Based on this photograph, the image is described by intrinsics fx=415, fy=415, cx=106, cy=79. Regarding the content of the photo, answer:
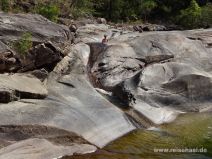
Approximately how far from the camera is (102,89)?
24.0 meters

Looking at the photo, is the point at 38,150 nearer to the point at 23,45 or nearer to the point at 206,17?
the point at 23,45

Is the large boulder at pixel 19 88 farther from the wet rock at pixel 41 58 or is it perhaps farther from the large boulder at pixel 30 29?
the large boulder at pixel 30 29

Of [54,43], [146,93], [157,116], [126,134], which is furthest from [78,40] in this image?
[126,134]

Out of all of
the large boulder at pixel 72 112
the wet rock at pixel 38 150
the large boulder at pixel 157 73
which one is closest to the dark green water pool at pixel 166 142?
the wet rock at pixel 38 150

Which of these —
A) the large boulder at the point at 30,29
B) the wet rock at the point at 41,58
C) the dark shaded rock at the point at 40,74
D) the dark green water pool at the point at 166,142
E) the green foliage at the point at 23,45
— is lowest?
the dark green water pool at the point at 166,142

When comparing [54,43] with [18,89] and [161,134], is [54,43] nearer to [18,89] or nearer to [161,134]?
[18,89]

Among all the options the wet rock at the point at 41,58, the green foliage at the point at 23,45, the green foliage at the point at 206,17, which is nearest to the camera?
the green foliage at the point at 23,45

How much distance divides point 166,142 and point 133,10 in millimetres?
44420

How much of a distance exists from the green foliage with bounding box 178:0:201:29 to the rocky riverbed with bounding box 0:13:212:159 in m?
22.4

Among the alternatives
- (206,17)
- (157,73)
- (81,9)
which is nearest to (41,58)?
(157,73)

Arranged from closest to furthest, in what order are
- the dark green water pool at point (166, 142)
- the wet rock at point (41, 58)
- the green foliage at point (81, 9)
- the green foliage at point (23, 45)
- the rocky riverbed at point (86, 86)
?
the rocky riverbed at point (86, 86), the dark green water pool at point (166, 142), the green foliage at point (23, 45), the wet rock at point (41, 58), the green foliage at point (81, 9)

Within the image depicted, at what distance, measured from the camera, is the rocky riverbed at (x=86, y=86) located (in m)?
15.7

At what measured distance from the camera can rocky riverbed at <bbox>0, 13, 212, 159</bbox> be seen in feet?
51.5

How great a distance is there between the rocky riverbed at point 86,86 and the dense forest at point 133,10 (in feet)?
45.1
